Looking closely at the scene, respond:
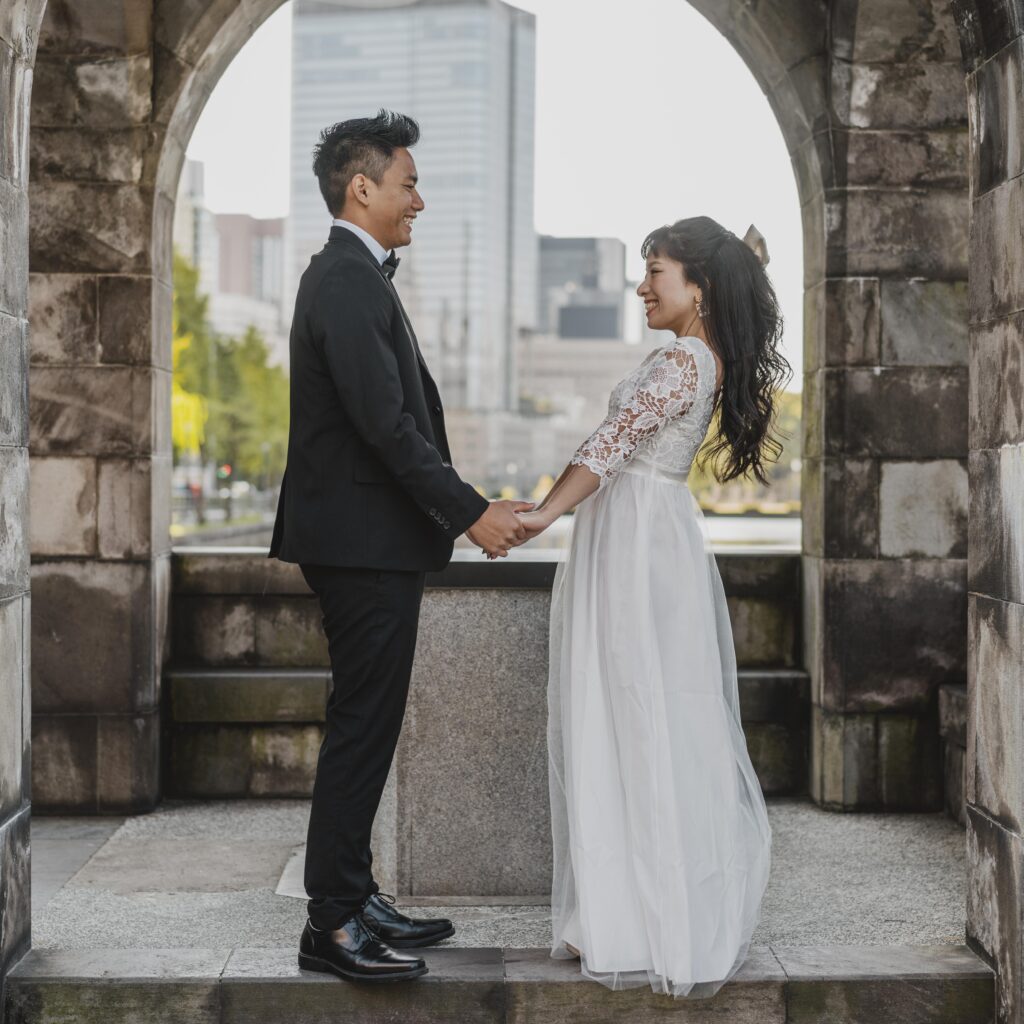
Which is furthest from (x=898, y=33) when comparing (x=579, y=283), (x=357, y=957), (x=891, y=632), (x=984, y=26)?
(x=579, y=283)

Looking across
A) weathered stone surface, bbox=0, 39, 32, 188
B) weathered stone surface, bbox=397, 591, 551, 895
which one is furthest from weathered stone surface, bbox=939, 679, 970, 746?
weathered stone surface, bbox=0, 39, 32, 188

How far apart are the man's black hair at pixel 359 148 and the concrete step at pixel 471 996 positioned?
213 cm

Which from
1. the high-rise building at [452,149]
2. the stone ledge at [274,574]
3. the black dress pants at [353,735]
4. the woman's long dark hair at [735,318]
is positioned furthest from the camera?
the high-rise building at [452,149]

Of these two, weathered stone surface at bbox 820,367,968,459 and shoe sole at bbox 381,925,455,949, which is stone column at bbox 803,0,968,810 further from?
shoe sole at bbox 381,925,455,949

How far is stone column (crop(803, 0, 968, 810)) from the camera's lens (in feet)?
20.0

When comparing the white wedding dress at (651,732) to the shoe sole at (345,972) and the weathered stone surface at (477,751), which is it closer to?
the shoe sole at (345,972)

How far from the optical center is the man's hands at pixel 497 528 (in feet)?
11.9

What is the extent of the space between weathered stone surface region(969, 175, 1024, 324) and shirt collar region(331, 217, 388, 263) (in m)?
1.69

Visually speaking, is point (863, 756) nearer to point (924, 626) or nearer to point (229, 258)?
point (924, 626)

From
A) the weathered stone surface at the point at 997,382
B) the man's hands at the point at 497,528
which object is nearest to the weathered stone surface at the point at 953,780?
the weathered stone surface at the point at 997,382

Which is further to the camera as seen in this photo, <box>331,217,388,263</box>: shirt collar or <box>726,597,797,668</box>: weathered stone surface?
<box>726,597,797,668</box>: weathered stone surface

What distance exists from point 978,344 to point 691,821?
1.58 m

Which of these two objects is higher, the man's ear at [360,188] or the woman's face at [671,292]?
the man's ear at [360,188]

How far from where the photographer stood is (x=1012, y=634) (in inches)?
141
